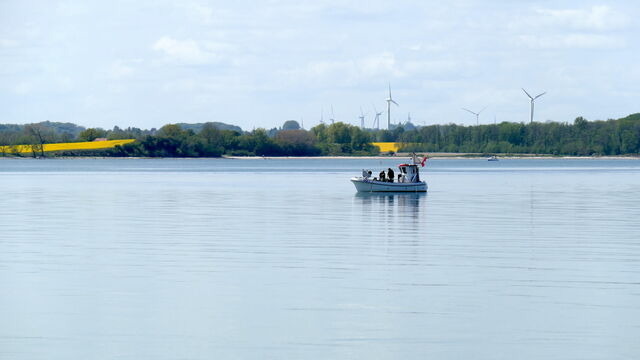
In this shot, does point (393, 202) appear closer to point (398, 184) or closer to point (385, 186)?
point (398, 184)

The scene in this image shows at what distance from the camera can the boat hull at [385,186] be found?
91.1 meters

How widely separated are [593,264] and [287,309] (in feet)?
44.4

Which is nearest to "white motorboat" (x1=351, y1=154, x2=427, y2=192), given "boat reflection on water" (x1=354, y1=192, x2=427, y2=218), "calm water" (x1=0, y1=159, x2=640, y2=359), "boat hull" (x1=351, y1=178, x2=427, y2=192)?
"boat hull" (x1=351, y1=178, x2=427, y2=192)

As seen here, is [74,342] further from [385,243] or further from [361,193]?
[361,193]

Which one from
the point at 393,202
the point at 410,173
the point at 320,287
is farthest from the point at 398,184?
the point at 320,287

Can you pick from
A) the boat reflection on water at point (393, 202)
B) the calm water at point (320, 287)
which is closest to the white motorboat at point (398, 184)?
the boat reflection on water at point (393, 202)

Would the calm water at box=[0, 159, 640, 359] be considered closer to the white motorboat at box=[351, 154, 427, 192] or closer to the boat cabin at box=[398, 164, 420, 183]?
the white motorboat at box=[351, 154, 427, 192]

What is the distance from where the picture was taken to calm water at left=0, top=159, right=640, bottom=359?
24.0 meters

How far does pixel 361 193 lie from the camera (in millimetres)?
92312

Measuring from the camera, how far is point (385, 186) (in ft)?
302

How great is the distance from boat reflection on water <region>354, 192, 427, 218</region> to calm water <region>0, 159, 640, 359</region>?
707 cm

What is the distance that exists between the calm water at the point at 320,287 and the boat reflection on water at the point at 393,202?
7.07 meters

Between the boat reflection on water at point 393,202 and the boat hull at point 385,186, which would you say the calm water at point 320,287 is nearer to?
the boat reflection on water at point 393,202

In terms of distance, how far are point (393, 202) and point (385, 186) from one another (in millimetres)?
12298
